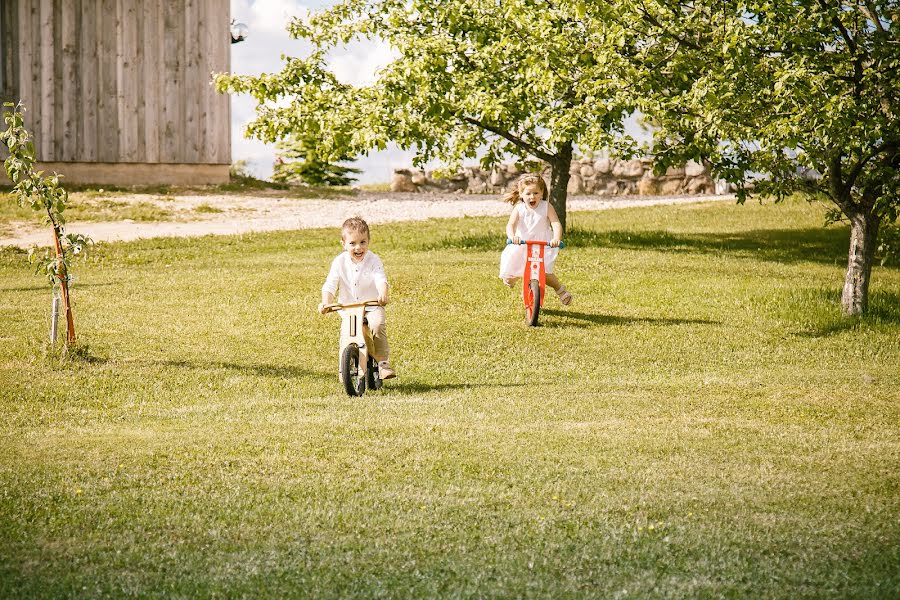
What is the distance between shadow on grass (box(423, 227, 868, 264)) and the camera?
1814 cm

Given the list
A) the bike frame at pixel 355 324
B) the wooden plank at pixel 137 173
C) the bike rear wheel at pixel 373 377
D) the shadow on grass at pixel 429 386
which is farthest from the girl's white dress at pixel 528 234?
the wooden plank at pixel 137 173

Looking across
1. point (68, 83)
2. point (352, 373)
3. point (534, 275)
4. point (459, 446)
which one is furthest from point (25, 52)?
point (459, 446)

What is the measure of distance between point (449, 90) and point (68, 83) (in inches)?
495

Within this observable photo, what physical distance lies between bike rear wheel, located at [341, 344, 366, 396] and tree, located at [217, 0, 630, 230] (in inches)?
277

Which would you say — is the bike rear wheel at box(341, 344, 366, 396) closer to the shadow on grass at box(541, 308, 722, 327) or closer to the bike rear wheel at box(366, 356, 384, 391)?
the bike rear wheel at box(366, 356, 384, 391)

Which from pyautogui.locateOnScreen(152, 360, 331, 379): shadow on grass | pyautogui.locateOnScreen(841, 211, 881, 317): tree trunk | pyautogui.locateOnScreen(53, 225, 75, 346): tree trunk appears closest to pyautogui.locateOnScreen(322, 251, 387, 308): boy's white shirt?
pyautogui.locateOnScreen(152, 360, 331, 379): shadow on grass

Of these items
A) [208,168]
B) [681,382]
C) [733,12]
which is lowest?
[681,382]

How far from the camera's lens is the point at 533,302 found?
38.8ft

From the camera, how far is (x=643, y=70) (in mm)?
12914

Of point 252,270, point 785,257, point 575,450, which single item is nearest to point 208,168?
point 252,270

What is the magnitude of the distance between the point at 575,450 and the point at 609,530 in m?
1.44

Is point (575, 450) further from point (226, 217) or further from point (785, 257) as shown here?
point (226, 217)

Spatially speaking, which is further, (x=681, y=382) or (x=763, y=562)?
(x=681, y=382)

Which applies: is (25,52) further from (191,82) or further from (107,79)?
(191,82)
